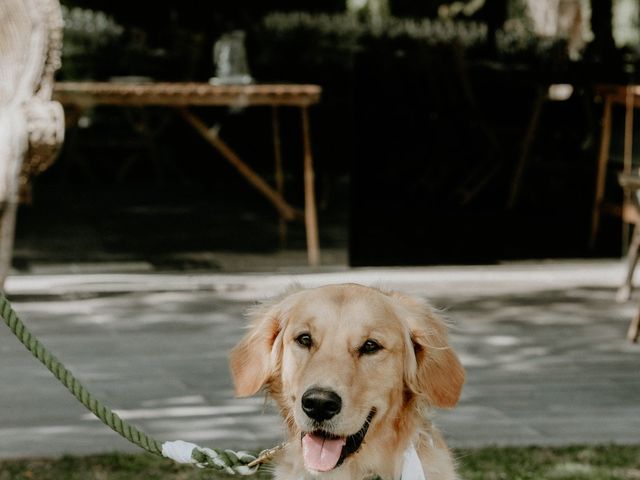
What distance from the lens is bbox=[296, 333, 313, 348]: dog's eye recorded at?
11.4ft

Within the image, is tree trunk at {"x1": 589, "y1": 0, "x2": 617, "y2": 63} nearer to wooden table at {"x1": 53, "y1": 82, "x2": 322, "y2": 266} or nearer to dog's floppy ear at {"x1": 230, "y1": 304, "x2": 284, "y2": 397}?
wooden table at {"x1": 53, "y1": 82, "x2": 322, "y2": 266}

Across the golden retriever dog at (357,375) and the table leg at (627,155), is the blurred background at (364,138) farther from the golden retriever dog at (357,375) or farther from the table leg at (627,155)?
the golden retriever dog at (357,375)

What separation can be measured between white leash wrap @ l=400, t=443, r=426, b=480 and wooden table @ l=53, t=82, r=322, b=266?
4.62 meters

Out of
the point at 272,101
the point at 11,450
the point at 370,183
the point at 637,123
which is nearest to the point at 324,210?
the point at 370,183

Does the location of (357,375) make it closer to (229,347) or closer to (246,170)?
(229,347)

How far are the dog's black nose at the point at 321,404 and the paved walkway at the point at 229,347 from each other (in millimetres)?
883

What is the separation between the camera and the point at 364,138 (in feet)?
28.6

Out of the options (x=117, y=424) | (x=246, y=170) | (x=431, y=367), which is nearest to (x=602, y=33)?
(x=246, y=170)

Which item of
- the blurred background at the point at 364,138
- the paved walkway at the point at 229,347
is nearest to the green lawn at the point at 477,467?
the paved walkway at the point at 229,347

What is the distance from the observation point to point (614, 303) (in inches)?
304

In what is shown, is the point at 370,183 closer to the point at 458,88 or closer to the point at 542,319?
the point at 458,88

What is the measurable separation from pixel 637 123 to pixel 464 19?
1526mm

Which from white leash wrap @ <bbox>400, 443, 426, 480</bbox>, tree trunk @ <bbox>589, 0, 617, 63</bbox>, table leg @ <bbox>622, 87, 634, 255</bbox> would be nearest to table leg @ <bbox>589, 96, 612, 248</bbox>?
table leg @ <bbox>622, 87, 634, 255</bbox>

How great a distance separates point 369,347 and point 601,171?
6.14 metres
